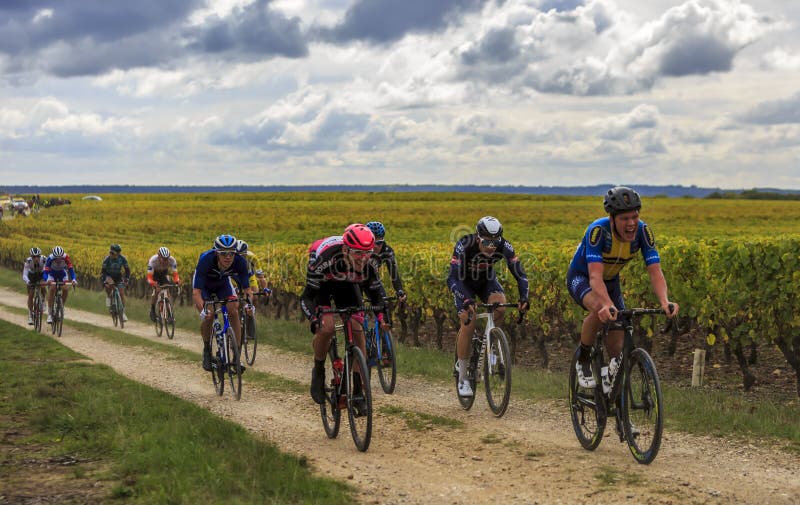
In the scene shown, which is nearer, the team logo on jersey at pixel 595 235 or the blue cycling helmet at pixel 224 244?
the team logo on jersey at pixel 595 235

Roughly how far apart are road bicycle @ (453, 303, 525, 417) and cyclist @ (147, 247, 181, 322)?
11301 millimetres

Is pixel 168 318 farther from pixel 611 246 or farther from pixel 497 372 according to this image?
pixel 611 246

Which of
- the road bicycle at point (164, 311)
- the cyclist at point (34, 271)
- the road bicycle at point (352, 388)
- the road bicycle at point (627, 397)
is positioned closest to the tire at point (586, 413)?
the road bicycle at point (627, 397)

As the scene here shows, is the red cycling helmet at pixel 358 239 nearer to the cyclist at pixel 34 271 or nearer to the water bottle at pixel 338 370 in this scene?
the water bottle at pixel 338 370

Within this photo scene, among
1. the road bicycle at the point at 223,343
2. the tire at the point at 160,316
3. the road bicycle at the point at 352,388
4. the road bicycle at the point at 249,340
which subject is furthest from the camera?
the tire at the point at 160,316

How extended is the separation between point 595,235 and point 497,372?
9.37ft

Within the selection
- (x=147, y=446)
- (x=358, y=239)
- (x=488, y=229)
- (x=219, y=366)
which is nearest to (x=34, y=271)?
(x=219, y=366)

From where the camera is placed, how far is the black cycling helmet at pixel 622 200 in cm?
693

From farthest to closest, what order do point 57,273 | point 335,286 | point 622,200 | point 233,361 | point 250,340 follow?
point 57,273 → point 250,340 → point 233,361 → point 335,286 → point 622,200

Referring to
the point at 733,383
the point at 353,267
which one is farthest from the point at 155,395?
the point at 733,383

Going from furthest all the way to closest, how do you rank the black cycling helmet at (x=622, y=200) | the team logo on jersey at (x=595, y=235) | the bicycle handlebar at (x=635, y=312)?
the team logo on jersey at (x=595, y=235), the black cycling helmet at (x=622, y=200), the bicycle handlebar at (x=635, y=312)

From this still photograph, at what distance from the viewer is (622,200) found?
6934 mm

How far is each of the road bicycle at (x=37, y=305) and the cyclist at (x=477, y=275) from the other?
15193mm

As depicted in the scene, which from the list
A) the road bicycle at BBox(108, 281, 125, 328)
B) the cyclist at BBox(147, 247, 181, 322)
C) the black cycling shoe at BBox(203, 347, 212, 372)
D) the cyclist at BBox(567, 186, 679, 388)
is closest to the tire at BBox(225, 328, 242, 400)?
the black cycling shoe at BBox(203, 347, 212, 372)
